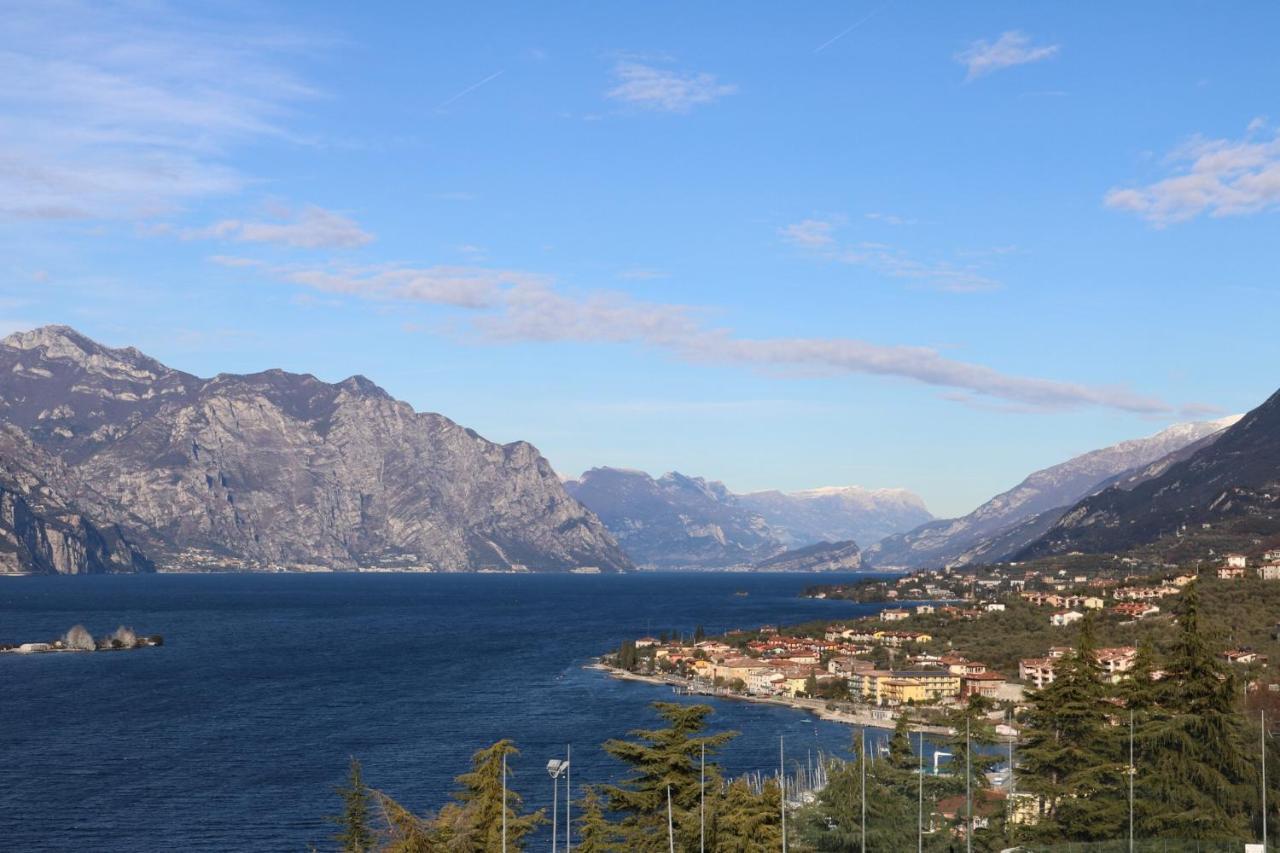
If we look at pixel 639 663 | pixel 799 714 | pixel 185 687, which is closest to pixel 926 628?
pixel 639 663

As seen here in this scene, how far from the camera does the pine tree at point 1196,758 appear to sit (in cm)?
3219

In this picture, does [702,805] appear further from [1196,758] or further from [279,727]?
[279,727]

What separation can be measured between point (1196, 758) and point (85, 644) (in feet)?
400

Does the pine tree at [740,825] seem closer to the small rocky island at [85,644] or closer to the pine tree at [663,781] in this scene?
the pine tree at [663,781]

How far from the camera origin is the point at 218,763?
2717 inches

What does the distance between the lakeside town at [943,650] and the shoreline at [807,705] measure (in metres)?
0.21

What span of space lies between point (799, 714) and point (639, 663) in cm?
2916

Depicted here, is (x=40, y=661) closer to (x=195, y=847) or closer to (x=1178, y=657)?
(x=195, y=847)

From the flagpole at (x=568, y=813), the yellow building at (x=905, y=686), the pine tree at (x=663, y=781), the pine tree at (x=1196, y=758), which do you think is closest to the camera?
the pine tree at (x=663, y=781)

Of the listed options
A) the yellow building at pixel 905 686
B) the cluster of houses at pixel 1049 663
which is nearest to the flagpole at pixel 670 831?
the cluster of houses at pixel 1049 663

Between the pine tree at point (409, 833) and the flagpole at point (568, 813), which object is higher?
the pine tree at point (409, 833)

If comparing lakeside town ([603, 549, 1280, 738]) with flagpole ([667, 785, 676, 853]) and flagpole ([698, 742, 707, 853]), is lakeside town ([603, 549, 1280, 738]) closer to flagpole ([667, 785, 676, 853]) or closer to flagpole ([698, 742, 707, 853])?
flagpole ([698, 742, 707, 853])

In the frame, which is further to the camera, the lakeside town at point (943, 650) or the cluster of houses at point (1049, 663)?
the lakeside town at point (943, 650)

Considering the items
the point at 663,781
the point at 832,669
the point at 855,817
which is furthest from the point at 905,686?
the point at 663,781
